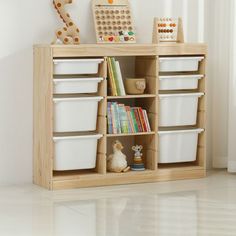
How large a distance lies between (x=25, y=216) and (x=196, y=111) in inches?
63.5

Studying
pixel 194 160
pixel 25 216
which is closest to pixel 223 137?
pixel 194 160

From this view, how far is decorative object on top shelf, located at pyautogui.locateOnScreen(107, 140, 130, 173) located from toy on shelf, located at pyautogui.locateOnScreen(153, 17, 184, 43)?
0.75 meters

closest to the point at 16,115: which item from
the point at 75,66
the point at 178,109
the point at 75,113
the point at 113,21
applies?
the point at 75,113

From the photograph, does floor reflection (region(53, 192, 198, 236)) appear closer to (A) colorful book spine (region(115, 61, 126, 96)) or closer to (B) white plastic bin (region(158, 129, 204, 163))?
(B) white plastic bin (region(158, 129, 204, 163))

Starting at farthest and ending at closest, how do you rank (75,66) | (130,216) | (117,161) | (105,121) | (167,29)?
(167,29)
(117,161)
(105,121)
(75,66)
(130,216)

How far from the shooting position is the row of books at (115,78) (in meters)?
4.69

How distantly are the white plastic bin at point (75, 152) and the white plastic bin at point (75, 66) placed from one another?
397 mm

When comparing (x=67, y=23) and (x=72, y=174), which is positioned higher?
(x=67, y=23)

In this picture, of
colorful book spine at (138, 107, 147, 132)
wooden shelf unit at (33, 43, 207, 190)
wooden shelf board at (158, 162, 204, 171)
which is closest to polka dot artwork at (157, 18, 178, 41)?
wooden shelf unit at (33, 43, 207, 190)

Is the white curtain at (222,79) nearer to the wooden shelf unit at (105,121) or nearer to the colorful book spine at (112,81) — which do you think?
the wooden shelf unit at (105,121)

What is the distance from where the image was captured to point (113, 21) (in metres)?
4.91

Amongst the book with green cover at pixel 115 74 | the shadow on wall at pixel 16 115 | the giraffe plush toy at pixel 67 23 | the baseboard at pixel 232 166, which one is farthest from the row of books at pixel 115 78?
the baseboard at pixel 232 166

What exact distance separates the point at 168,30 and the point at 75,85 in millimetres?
840

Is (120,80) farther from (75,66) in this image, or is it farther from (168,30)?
(168,30)
